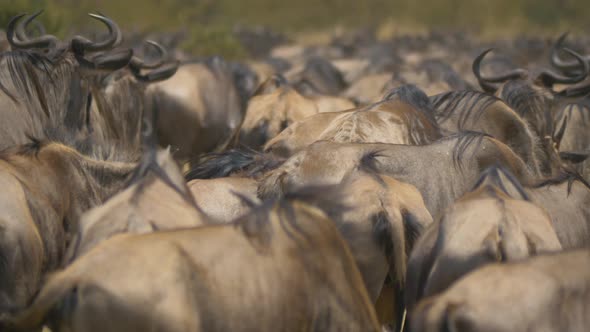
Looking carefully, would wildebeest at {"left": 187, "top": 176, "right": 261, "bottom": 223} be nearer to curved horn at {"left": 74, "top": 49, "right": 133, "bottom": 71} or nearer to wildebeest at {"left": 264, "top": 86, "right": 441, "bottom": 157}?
wildebeest at {"left": 264, "top": 86, "right": 441, "bottom": 157}

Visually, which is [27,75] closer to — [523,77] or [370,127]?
[370,127]

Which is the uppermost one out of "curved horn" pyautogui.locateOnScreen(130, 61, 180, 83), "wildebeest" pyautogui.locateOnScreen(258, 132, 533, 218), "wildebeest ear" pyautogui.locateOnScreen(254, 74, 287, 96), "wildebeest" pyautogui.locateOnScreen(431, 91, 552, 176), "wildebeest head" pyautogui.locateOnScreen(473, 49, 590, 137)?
"wildebeest" pyautogui.locateOnScreen(258, 132, 533, 218)

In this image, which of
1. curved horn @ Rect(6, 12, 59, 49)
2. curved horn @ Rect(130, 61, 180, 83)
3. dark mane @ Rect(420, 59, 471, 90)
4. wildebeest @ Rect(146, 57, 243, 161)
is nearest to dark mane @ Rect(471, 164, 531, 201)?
curved horn @ Rect(6, 12, 59, 49)

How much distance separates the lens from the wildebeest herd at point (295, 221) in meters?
3.37

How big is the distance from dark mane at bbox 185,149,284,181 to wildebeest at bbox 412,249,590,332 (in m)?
2.54

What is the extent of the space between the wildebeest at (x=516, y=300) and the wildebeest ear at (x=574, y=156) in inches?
130

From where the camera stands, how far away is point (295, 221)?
3.80 m

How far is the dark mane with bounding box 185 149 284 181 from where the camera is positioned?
19.6 feet

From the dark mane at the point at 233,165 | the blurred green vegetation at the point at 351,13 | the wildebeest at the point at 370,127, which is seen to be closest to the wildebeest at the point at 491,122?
the wildebeest at the point at 370,127

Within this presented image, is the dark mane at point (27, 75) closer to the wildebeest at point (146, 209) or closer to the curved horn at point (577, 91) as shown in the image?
the wildebeest at point (146, 209)

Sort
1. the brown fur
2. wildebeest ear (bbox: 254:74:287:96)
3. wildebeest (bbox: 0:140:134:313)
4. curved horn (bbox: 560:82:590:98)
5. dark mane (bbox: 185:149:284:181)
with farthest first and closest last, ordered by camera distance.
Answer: wildebeest ear (bbox: 254:74:287:96)
curved horn (bbox: 560:82:590:98)
the brown fur
dark mane (bbox: 185:149:284:181)
wildebeest (bbox: 0:140:134:313)

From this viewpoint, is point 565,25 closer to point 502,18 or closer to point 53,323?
point 502,18

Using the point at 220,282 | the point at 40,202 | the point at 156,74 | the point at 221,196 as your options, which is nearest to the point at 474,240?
the point at 220,282

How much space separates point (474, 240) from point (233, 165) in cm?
234
